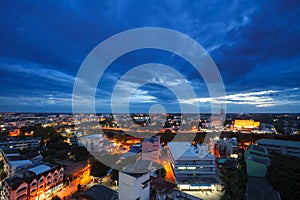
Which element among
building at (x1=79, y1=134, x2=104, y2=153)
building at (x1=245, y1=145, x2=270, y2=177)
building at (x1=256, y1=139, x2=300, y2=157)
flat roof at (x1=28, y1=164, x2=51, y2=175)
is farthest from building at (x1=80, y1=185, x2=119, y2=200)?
building at (x1=256, y1=139, x2=300, y2=157)

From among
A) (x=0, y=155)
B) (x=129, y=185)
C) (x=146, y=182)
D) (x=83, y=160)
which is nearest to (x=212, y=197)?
(x=146, y=182)

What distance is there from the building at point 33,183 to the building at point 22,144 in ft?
33.5

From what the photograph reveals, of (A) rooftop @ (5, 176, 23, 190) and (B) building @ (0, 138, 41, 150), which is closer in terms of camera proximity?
(A) rooftop @ (5, 176, 23, 190)

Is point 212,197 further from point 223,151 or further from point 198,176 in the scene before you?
point 223,151

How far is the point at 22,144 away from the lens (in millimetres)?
16797

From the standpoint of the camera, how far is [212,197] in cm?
833

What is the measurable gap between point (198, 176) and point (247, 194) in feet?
12.4

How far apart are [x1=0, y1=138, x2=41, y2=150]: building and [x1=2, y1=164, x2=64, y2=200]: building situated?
33.5 ft

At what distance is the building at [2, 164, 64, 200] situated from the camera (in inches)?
280

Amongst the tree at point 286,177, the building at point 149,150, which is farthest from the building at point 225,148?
the tree at point 286,177

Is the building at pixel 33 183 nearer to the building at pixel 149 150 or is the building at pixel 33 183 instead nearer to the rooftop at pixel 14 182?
the rooftop at pixel 14 182

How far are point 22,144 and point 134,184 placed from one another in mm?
16718

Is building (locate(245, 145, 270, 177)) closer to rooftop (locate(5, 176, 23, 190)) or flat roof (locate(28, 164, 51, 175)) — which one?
flat roof (locate(28, 164, 51, 175))

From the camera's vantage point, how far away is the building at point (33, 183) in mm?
7121
